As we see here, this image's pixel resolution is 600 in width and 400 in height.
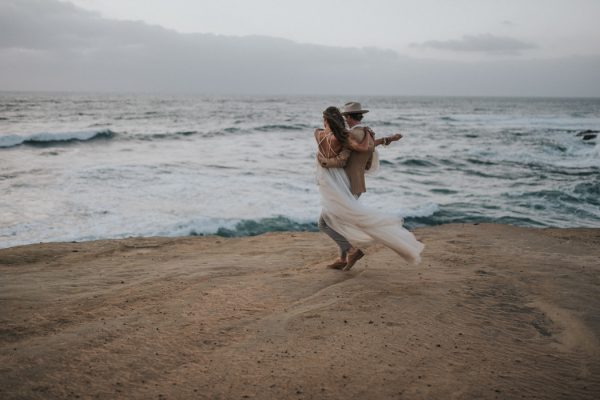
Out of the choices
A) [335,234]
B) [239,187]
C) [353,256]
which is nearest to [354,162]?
[335,234]

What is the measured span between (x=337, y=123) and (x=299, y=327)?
206 centimetres

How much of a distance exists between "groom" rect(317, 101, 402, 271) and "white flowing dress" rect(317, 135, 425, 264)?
82 mm

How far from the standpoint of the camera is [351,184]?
4.74 m

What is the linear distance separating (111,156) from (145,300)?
50.9 ft

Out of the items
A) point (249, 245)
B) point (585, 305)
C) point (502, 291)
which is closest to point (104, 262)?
point (249, 245)

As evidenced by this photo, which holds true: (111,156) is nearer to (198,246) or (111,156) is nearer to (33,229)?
(33,229)

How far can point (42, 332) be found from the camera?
3.41 m

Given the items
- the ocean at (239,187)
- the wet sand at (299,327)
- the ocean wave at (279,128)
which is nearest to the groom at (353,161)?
the wet sand at (299,327)

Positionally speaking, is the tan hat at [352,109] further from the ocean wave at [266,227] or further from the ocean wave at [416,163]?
the ocean wave at [416,163]

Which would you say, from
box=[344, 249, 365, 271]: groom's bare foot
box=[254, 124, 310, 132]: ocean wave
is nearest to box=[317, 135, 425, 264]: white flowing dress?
box=[344, 249, 365, 271]: groom's bare foot

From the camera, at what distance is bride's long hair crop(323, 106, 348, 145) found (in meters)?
4.36

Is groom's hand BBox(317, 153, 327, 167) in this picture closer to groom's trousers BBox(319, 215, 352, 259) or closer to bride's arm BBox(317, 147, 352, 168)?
bride's arm BBox(317, 147, 352, 168)

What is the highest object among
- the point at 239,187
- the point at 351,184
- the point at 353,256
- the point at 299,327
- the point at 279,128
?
the point at 279,128

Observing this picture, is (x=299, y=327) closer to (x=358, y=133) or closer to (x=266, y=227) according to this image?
(x=358, y=133)
